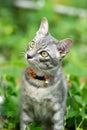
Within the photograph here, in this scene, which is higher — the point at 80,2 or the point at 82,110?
the point at 80,2

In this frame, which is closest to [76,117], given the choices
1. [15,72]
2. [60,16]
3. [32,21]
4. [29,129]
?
[29,129]

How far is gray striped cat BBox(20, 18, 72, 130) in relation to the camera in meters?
4.41

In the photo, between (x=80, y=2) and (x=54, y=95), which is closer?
(x=54, y=95)

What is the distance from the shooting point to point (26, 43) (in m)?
8.55

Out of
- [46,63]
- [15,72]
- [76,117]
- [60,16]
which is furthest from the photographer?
[60,16]

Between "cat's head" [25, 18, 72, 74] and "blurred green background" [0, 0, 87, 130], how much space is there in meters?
0.16

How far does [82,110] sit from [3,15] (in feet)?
18.5

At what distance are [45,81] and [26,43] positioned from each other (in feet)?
13.5

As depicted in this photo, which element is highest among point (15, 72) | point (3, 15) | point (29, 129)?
point (3, 15)

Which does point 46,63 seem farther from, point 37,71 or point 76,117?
point 76,117

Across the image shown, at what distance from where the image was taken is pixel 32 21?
33.2 feet

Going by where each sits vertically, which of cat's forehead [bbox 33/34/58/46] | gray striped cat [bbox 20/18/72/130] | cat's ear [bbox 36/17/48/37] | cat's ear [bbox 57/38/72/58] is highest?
cat's ear [bbox 36/17/48/37]

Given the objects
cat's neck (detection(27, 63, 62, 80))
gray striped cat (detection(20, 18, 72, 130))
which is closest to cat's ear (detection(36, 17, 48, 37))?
gray striped cat (detection(20, 18, 72, 130))

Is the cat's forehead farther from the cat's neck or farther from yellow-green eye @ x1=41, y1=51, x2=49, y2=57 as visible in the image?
the cat's neck
